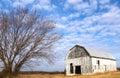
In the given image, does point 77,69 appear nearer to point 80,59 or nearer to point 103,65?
point 80,59

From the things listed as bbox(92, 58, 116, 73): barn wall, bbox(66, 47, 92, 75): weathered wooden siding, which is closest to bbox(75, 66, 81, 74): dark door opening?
bbox(66, 47, 92, 75): weathered wooden siding

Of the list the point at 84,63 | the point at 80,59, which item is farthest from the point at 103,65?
the point at 80,59

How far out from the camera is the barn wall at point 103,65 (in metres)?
35.6

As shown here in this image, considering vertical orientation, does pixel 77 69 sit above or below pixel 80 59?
below

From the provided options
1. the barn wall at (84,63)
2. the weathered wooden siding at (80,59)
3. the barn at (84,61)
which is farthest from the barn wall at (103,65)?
the weathered wooden siding at (80,59)

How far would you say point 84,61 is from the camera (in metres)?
36.2

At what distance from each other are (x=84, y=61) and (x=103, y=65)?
4.76m

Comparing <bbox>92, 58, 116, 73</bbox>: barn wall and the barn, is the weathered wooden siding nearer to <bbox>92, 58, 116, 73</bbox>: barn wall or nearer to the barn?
the barn

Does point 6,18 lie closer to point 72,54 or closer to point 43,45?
point 43,45

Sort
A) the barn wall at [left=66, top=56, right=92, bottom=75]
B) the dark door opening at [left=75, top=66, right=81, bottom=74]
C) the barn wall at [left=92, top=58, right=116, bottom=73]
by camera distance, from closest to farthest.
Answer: the barn wall at [left=66, top=56, right=92, bottom=75], the barn wall at [left=92, top=58, right=116, bottom=73], the dark door opening at [left=75, top=66, right=81, bottom=74]

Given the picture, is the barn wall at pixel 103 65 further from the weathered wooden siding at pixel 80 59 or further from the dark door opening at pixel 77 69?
the dark door opening at pixel 77 69

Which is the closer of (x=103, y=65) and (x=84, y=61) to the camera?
(x=84, y=61)

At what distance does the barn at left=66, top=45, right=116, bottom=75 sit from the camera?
35.5 metres

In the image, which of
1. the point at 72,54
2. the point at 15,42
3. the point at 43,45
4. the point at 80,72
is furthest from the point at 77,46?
the point at 15,42
